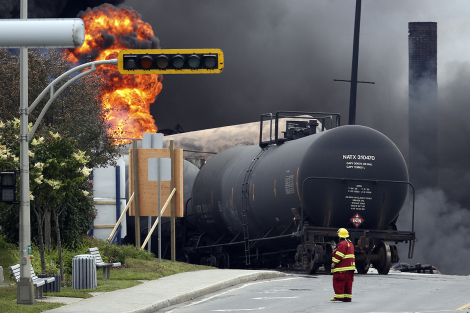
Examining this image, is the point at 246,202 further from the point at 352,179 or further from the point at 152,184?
the point at 352,179

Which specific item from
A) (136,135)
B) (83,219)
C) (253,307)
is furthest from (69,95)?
(136,135)

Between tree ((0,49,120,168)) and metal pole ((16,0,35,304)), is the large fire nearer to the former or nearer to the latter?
tree ((0,49,120,168))

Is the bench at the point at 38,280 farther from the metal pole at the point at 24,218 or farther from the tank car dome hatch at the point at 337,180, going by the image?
the tank car dome hatch at the point at 337,180

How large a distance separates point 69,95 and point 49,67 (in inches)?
49.8

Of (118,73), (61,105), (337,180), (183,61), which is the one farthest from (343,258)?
(118,73)

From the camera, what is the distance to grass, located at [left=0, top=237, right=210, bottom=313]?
52.1 feet

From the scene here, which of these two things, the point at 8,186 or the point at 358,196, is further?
the point at 358,196

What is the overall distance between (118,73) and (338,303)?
35655 mm

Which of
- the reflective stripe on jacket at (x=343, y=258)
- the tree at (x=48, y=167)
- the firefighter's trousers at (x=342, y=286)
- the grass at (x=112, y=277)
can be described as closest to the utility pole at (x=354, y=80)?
the grass at (x=112, y=277)

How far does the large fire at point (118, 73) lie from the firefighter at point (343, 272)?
3273 centimetres

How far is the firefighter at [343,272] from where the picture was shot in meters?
16.4

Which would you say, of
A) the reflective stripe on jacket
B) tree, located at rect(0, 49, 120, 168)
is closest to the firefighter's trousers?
the reflective stripe on jacket

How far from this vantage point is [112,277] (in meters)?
Answer: 21.5

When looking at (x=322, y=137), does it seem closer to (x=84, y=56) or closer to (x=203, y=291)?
(x=203, y=291)
